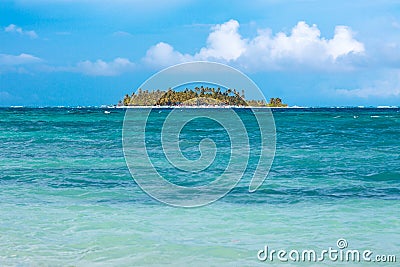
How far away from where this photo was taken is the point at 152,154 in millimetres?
23453

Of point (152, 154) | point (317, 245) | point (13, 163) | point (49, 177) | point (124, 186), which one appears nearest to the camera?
point (317, 245)

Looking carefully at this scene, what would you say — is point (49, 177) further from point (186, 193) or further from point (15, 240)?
point (15, 240)

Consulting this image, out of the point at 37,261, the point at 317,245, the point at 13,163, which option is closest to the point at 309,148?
the point at 13,163

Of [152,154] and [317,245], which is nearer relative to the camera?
[317,245]

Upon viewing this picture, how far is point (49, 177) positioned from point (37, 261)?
328 inches

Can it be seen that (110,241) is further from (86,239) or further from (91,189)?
(91,189)

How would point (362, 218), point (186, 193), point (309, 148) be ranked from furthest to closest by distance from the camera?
point (309, 148), point (186, 193), point (362, 218)

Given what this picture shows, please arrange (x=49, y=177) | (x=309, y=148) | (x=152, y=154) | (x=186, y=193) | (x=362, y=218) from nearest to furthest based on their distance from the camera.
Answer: (x=362, y=218), (x=186, y=193), (x=49, y=177), (x=152, y=154), (x=309, y=148)

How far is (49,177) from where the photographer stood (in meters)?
15.7

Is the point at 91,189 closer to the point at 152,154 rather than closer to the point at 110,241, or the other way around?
the point at 110,241

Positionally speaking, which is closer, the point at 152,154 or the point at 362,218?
the point at 362,218

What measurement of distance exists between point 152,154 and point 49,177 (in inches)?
317

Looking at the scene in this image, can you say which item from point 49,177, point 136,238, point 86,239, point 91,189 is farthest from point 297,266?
point 49,177

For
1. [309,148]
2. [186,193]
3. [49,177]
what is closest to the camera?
[186,193]
